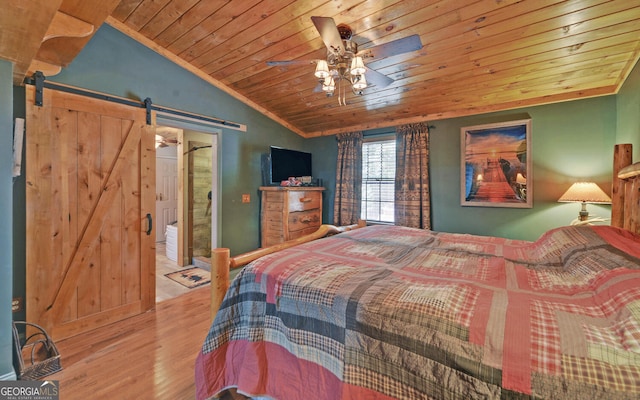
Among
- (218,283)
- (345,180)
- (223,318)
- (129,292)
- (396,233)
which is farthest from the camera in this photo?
(345,180)

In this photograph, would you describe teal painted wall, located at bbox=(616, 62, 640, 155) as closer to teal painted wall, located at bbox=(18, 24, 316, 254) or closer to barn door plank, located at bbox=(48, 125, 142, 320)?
teal painted wall, located at bbox=(18, 24, 316, 254)

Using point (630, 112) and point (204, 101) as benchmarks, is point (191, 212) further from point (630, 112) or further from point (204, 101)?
point (630, 112)

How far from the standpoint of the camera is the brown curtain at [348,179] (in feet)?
14.3

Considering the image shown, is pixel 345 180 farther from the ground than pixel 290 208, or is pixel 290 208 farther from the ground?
pixel 345 180

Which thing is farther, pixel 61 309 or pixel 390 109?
pixel 390 109

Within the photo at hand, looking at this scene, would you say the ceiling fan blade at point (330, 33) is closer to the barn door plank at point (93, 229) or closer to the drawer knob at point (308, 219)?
the barn door plank at point (93, 229)

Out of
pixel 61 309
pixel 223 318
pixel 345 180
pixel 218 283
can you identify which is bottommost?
pixel 61 309

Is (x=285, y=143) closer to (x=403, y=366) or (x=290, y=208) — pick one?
(x=290, y=208)

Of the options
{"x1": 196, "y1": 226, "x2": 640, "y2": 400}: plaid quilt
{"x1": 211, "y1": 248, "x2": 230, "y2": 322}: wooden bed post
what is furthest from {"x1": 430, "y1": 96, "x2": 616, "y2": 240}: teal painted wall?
{"x1": 211, "y1": 248, "x2": 230, "y2": 322}: wooden bed post

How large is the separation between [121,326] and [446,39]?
4.03 metres

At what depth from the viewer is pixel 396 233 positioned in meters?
2.46

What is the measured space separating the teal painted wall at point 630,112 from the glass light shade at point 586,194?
1.53ft

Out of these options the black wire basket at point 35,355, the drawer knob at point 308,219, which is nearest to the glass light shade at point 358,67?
the drawer knob at point 308,219

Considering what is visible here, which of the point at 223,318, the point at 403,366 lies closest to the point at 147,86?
the point at 223,318
